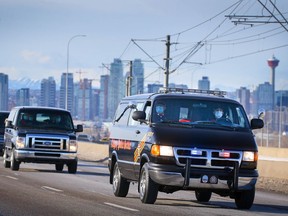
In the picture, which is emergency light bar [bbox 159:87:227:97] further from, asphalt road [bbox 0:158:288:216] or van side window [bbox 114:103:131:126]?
asphalt road [bbox 0:158:288:216]

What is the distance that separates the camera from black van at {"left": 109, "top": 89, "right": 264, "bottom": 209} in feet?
58.4

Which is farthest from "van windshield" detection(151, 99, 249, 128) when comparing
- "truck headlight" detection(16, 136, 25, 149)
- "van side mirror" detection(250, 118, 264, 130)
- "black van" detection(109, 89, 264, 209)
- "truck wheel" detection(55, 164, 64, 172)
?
"truck wheel" detection(55, 164, 64, 172)

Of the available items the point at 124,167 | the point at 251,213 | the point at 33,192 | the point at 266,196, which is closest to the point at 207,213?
the point at 251,213

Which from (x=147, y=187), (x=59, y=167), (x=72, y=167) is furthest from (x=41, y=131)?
(x=147, y=187)

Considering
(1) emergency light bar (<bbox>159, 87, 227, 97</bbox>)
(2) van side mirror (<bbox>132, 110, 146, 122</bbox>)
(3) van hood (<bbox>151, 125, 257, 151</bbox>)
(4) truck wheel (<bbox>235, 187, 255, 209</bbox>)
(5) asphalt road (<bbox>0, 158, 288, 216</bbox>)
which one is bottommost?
(5) asphalt road (<bbox>0, 158, 288, 216</bbox>)

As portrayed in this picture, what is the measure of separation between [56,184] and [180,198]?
15.7ft

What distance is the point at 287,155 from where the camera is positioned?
2576 inches

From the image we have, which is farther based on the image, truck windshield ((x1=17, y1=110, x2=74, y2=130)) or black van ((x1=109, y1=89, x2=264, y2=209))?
truck windshield ((x1=17, y1=110, x2=74, y2=130))

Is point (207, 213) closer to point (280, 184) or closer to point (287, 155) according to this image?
point (280, 184)

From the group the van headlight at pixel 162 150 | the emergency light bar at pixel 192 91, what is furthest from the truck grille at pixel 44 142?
the van headlight at pixel 162 150

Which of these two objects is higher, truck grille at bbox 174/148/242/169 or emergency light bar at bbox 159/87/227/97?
emergency light bar at bbox 159/87/227/97

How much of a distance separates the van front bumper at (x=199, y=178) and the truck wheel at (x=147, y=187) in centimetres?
32

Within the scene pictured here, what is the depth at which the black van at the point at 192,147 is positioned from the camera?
1781 centimetres

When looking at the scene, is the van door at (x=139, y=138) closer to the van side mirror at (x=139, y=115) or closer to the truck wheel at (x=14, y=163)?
the van side mirror at (x=139, y=115)
